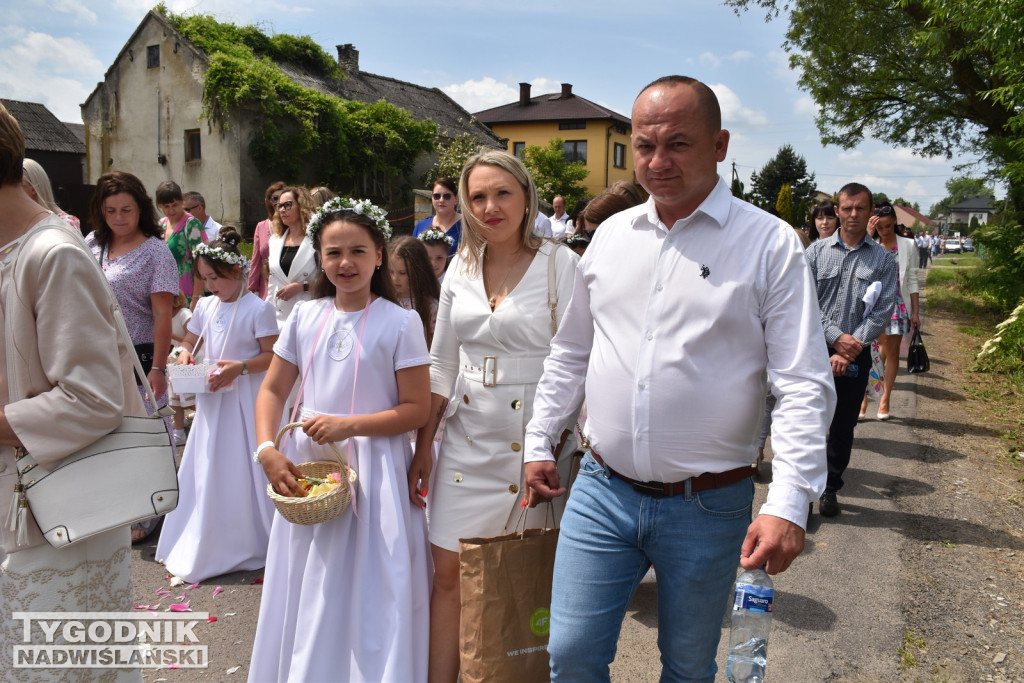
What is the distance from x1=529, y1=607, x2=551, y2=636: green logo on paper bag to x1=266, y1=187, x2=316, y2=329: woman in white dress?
4503mm

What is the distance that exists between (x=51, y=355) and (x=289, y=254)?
4.87 meters

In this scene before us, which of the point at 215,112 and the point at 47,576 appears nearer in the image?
the point at 47,576

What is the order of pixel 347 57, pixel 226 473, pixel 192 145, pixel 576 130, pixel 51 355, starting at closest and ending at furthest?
pixel 51 355
pixel 226 473
pixel 192 145
pixel 347 57
pixel 576 130

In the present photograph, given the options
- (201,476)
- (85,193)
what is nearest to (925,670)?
(201,476)

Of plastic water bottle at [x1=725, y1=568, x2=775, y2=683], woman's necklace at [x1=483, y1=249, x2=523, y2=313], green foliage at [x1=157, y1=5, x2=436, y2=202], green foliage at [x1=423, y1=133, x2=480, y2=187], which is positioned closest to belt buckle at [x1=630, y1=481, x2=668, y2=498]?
plastic water bottle at [x1=725, y1=568, x2=775, y2=683]

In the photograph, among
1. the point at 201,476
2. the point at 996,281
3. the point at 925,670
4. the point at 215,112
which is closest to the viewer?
the point at 925,670

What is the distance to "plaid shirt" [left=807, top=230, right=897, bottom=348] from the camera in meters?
5.61

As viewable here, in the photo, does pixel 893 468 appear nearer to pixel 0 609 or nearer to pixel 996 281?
pixel 0 609

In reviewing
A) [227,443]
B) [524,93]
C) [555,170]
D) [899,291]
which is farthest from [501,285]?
[524,93]

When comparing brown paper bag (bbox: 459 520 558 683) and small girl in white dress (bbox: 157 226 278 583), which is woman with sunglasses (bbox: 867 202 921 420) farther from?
brown paper bag (bbox: 459 520 558 683)

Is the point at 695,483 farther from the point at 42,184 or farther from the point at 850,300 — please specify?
the point at 850,300

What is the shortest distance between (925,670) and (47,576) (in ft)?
12.1

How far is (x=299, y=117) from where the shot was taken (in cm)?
2777

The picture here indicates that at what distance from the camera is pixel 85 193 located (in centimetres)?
1953
